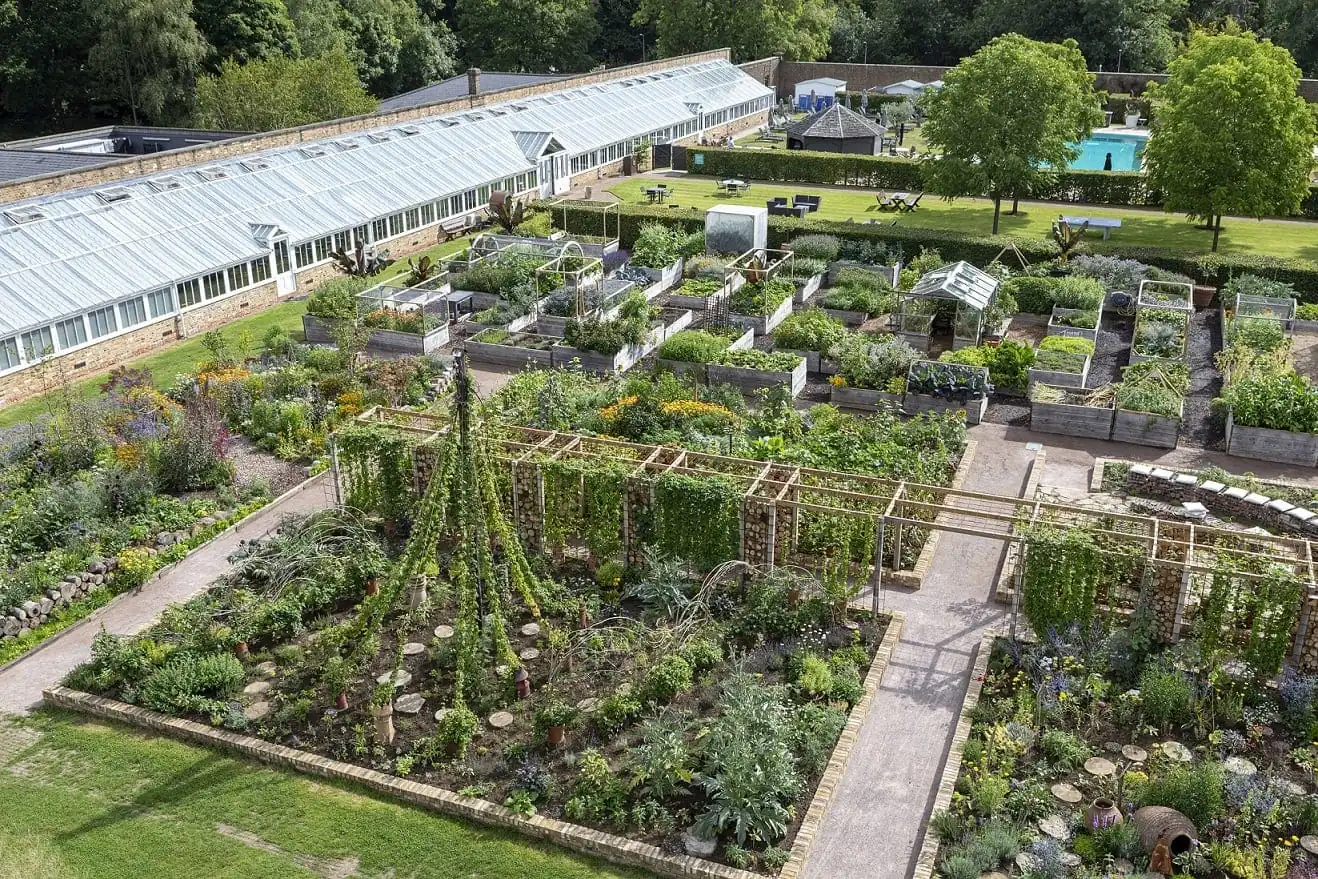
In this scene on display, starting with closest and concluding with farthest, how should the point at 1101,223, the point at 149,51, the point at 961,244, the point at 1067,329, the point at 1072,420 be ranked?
the point at 1072,420, the point at 1067,329, the point at 961,244, the point at 1101,223, the point at 149,51

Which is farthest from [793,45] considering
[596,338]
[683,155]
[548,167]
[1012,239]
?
[596,338]

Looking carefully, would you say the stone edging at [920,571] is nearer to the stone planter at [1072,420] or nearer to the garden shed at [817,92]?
the stone planter at [1072,420]

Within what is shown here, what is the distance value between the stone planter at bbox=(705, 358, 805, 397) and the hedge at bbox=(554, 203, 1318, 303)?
9.96 metres

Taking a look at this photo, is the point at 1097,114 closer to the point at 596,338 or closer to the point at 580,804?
the point at 596,338

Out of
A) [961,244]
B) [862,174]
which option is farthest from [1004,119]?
[862,174]

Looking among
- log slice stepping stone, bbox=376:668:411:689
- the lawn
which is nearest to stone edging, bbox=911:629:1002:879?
log slice stepping stone, bbox=376:668:411:689

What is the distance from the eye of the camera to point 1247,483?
1841cm

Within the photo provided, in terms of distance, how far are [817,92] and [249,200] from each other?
134 feet

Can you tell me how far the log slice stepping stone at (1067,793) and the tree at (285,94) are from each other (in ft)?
126

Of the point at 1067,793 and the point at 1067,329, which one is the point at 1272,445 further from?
the point at 1067,793

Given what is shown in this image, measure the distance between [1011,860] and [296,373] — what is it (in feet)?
55.7

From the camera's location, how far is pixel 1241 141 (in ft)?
98.1

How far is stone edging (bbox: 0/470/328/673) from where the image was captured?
14844 mm

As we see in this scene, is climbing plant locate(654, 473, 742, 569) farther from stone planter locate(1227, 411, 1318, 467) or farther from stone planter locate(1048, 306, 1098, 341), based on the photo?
stone planter locate(1048, 306, 1098, 341)
